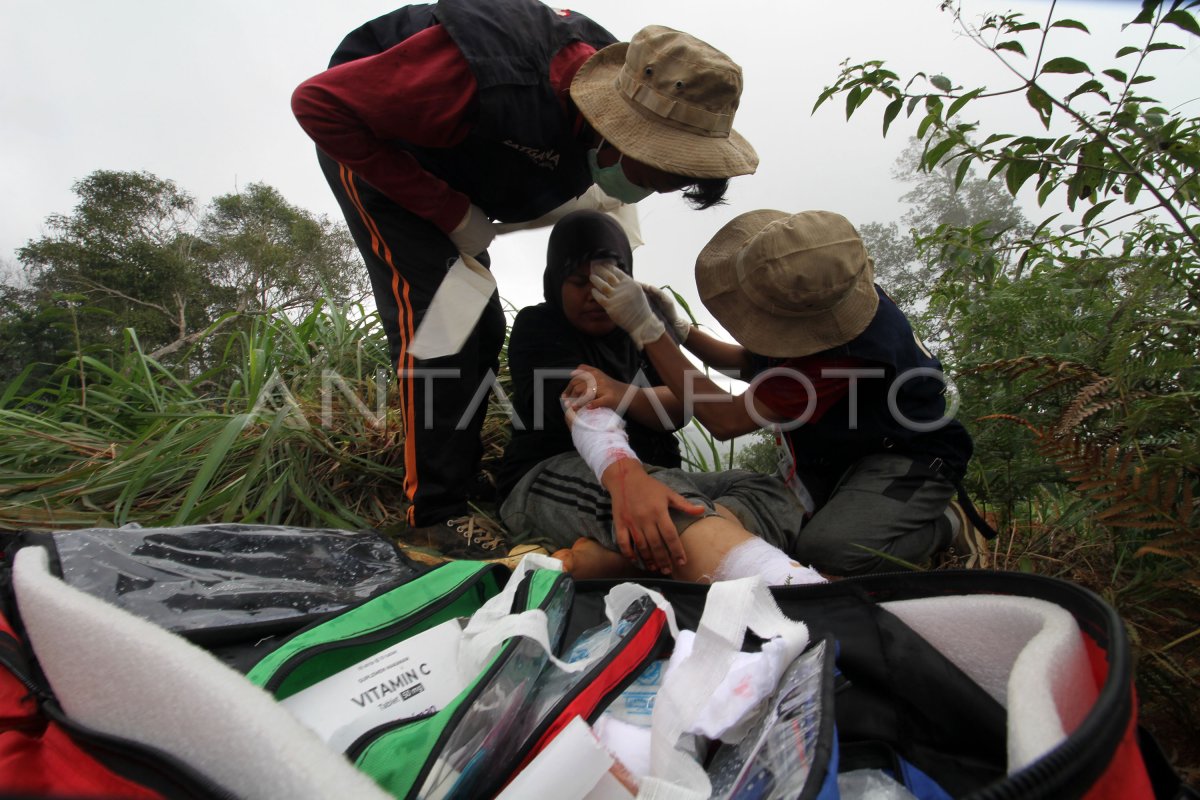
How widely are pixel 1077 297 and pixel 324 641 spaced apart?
1768mm

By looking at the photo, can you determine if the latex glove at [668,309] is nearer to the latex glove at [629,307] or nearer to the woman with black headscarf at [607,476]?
the woman with black headscarf at [607,476]

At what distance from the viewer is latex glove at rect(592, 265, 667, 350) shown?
1.63 m

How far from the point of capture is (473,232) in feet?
5.92

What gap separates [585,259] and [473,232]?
0.33 metres

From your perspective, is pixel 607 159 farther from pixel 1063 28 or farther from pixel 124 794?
pixel 124 794

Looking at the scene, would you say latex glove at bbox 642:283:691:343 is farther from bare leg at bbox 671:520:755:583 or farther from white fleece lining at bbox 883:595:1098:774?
white fleece lining at bbox 883:595:1098:774

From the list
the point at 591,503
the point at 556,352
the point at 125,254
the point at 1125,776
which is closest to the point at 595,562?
the point at 591,503

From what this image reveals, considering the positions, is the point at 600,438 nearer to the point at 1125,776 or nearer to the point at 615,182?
the point at 615,182

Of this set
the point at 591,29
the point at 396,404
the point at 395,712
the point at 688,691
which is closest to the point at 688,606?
the point at 688,691

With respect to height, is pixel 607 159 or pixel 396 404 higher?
pixel 607 159

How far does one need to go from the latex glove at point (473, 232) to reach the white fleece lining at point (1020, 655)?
1433 millimetres

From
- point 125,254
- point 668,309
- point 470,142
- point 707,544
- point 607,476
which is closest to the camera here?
point 707,544

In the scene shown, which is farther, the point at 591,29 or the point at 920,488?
the point at 591,29

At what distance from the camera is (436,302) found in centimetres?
177
